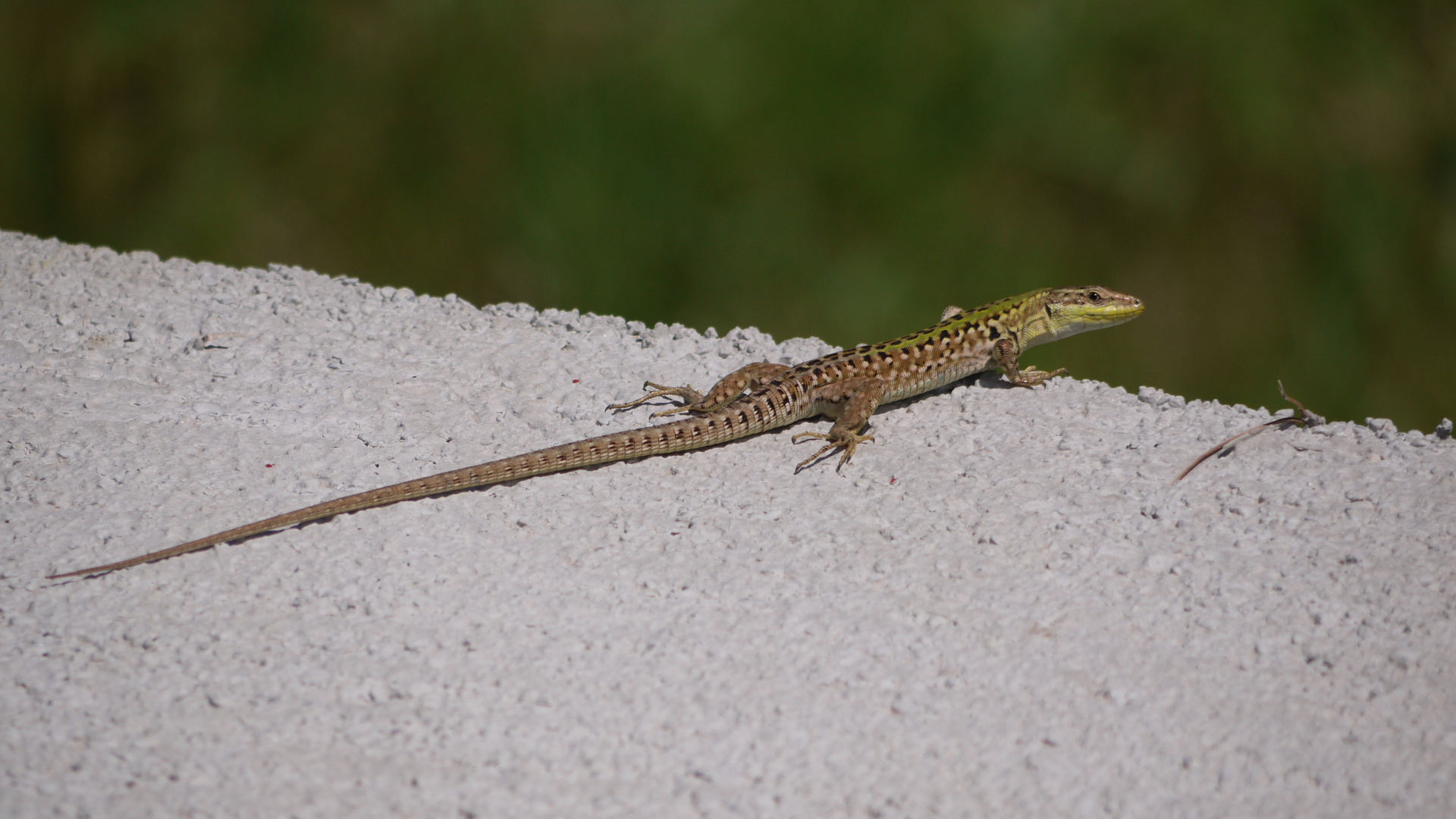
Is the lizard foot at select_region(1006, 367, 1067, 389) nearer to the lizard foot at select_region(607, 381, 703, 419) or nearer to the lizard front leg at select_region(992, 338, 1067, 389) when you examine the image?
the lizard front leg at select_region(992, 338, 1067, 389)

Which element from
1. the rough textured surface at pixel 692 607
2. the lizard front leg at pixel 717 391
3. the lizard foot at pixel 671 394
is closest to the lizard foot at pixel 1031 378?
the rough textured surface at pixel 692 607

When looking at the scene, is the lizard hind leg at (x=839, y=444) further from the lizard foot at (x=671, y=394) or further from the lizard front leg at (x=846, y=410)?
the lizard foot at (x=671, y=394)

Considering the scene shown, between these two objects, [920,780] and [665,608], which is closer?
[920,780]

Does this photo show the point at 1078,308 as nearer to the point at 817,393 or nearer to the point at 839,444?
the point at 817,393

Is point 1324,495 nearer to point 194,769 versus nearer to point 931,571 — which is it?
point 931,571

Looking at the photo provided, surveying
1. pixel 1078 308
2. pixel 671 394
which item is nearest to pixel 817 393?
pixel 671 394

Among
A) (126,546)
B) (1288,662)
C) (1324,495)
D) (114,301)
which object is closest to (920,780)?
(1288,662)

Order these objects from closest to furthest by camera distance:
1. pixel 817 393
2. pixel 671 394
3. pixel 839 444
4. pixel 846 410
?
1. pixel 839 444
2. pixel 846 410
3. pixel 817 393
4. pixel 671 394

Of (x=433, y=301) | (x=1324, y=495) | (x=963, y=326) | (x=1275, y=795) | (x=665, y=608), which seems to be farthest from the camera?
(x=433, y=301)
